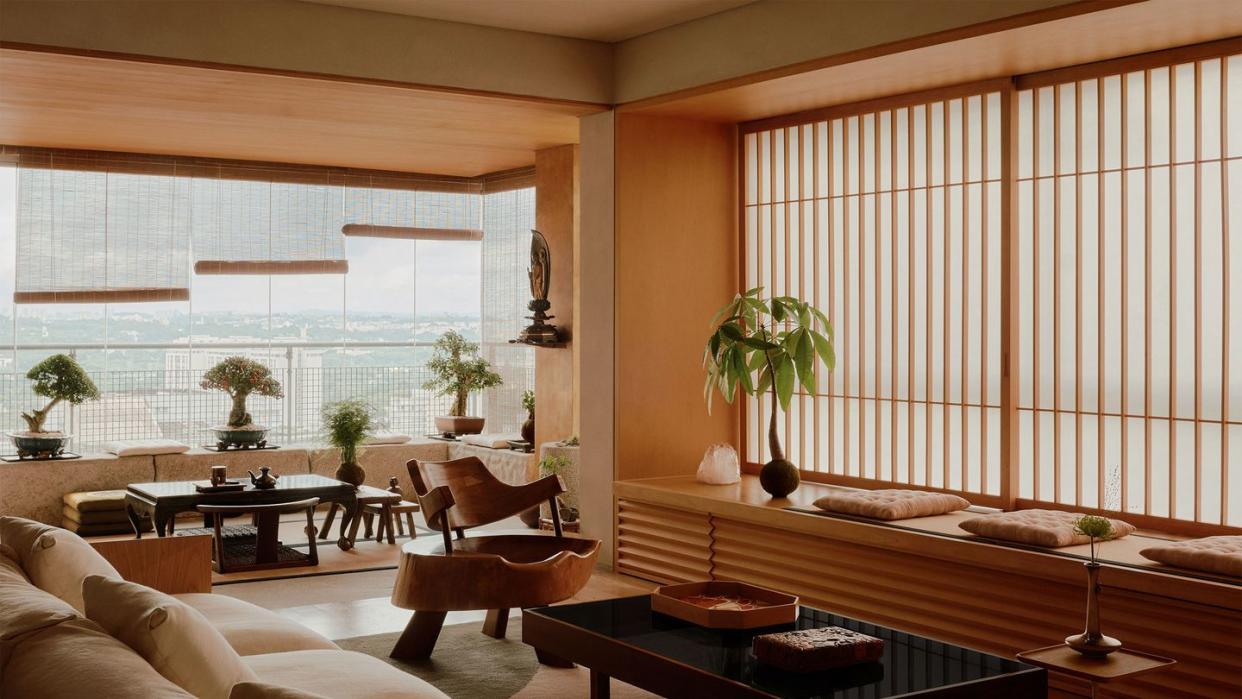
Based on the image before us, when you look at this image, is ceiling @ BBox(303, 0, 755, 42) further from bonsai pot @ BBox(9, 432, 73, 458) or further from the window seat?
bonsai pot @ BBox(9, 432, 73, 458)

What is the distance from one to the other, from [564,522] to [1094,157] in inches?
140

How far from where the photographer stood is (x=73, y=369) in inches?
299

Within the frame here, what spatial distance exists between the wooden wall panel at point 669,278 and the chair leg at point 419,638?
70.9 inches

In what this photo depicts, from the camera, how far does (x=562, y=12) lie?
5348 millimetres

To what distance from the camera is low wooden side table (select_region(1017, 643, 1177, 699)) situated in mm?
2977

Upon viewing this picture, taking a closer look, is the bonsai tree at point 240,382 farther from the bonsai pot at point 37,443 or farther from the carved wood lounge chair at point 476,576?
the carved wood lounge chair at point 476,576

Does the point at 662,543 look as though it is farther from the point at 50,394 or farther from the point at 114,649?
the point at 50,394

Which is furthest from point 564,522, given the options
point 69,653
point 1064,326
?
point 69,653

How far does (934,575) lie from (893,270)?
5.54ft

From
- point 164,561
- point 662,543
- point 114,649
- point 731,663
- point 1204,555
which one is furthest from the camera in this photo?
point 662,543

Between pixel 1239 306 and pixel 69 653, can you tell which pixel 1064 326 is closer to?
pixel 1239 306

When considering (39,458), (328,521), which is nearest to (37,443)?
(39,458)

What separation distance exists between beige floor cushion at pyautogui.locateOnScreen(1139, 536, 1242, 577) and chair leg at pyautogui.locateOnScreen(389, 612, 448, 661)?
2.45 meters

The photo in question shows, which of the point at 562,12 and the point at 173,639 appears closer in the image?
the point at 173,639
